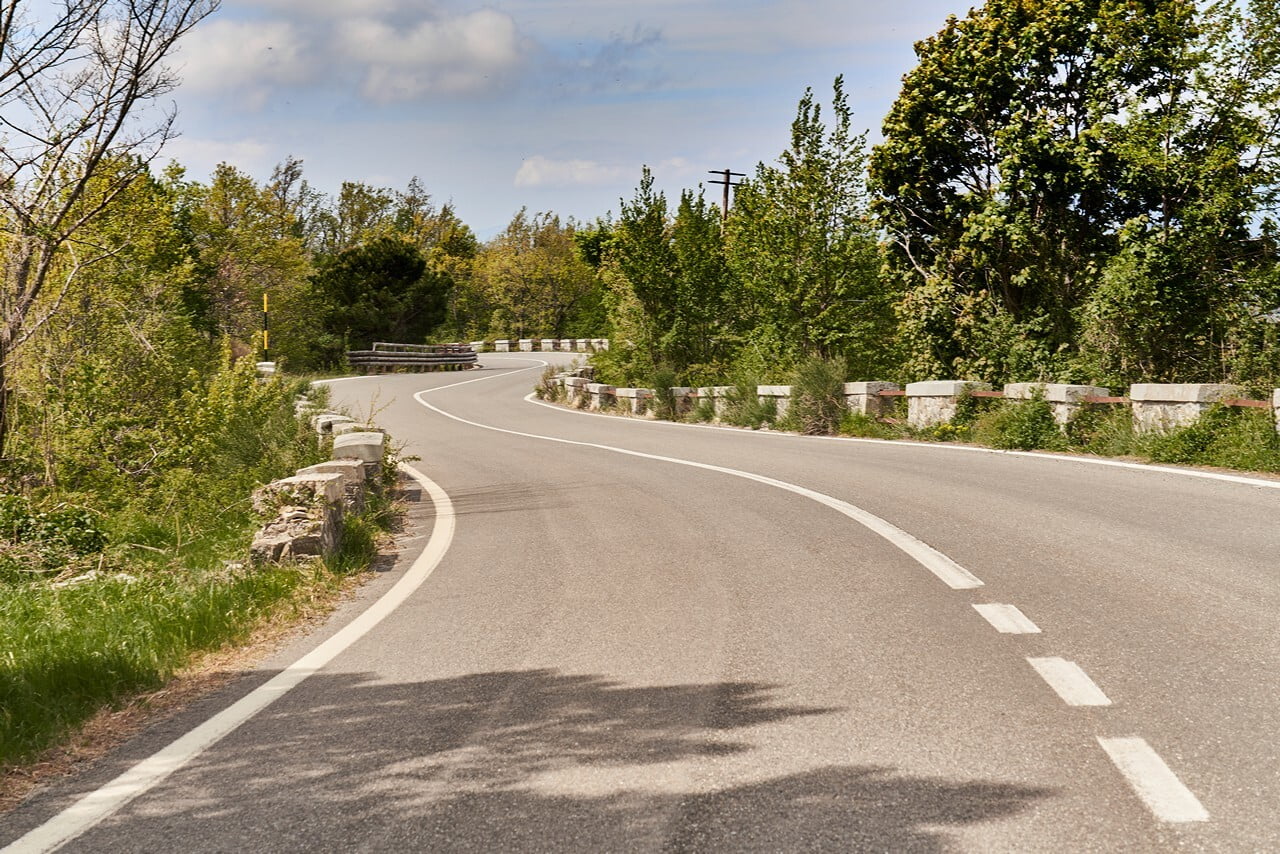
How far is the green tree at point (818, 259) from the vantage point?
70.7 feet

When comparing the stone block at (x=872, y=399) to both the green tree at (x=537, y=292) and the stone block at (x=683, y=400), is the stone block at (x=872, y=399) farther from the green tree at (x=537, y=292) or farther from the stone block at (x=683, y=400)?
the green tree at (x=537, y=292)

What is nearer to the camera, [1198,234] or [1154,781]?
[1154,781]

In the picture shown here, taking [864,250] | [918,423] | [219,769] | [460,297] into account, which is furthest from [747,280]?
[460,297]

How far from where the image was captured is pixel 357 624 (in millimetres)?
6160

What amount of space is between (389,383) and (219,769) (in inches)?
1570

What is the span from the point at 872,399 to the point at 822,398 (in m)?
0.92

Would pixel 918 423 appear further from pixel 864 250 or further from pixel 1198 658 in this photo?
pixel 1198 658

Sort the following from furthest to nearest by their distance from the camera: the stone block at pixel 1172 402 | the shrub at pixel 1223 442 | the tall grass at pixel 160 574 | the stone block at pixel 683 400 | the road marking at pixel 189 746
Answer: the stone block at pixel 683 400, the stone block at pixel 1172 402, the shrub at pixel 1223 442, the tall grass at pixel 160 574, the road marking at pixel 189 746

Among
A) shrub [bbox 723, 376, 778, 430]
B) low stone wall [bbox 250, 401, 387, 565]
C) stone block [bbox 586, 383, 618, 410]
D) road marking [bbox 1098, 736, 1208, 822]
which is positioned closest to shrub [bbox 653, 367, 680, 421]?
shrub [bbox 723, 376, 778, 430]

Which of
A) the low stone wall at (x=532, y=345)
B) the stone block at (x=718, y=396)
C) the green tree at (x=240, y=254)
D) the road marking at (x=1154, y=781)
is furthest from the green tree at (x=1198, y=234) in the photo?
the low stone wall at (x=532, y=345)

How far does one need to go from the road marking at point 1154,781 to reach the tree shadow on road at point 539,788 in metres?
0.34

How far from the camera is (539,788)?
351 cm

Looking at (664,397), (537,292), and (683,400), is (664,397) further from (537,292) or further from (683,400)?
(537,292)

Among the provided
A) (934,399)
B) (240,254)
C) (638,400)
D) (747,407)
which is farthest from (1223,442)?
(240,254)
